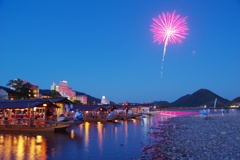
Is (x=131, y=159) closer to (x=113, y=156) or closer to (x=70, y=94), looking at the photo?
(x=113, y=156)

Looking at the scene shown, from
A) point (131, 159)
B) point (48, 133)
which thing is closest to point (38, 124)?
point (48, 133)

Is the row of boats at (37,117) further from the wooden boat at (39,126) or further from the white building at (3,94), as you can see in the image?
the white building at (3,94)

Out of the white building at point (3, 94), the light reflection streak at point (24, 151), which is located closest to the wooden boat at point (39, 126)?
the light reflection streak at point (24, 151)

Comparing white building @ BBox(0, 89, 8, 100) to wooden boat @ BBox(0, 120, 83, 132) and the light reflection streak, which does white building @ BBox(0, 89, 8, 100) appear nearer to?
wooden boat @ BBox(0, 120, 83, 132)

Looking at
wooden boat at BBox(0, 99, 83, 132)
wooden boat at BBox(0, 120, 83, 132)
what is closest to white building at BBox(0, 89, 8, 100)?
wooden boat at BBox(0, 99, 83, 132)

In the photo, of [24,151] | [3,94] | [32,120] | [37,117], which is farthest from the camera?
[3,94]

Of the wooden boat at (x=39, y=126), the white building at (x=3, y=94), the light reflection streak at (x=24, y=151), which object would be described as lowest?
the light reflection streak at (x=24, y=151)

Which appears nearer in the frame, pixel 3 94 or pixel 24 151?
pixel 24 151

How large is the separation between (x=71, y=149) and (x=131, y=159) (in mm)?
6289

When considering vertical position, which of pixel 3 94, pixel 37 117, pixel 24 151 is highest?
pixel 3 94

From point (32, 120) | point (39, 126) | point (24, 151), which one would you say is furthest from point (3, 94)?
point (24, 151)

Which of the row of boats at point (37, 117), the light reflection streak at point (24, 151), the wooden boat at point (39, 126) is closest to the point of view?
the light reflection streak at point (24, 151)

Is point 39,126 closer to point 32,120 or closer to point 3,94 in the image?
point 32,120

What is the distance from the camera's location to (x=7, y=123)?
40844mm
